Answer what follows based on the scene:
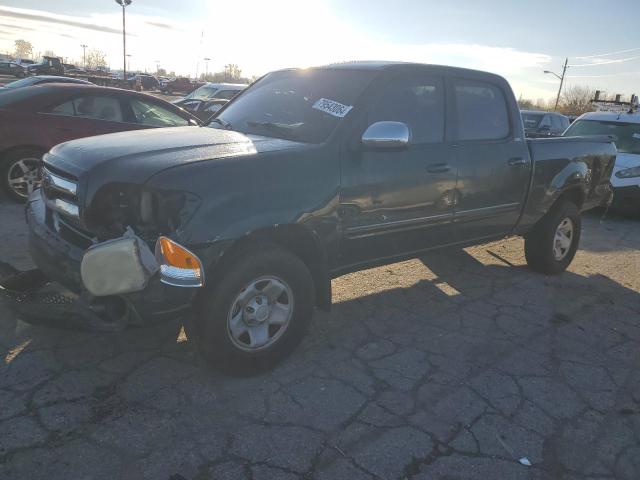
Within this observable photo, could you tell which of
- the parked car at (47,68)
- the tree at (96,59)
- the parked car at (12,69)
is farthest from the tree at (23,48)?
the parked car at (47,68)

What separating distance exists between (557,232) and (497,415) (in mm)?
3155

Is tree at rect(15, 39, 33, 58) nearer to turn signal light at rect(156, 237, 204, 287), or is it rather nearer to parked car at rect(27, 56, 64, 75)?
→ parked car at rect(27, 56, 64, 75)

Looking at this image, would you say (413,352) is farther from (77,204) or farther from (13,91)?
(13,91)

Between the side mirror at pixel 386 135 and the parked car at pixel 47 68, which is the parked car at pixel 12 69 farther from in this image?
the side mirror at pixel 386 135

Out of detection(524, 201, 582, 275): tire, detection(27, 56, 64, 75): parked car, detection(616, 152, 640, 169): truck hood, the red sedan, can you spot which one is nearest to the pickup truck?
detection(524, 201, 582, 275): tire

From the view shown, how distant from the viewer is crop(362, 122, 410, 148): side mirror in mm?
3348

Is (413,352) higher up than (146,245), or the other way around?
(146,245)

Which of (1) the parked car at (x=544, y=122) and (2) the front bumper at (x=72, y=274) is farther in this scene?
(1) the parked car at (x=544, y=122)

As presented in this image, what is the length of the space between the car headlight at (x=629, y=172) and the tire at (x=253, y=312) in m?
7.72

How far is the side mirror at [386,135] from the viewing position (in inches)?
132

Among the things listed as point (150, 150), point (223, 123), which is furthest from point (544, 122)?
point (150, 150)

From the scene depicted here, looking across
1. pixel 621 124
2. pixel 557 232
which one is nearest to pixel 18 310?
pixel 557 232

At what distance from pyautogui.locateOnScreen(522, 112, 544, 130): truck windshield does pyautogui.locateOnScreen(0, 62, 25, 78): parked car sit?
46151 millimetres

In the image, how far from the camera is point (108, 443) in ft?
8.26
